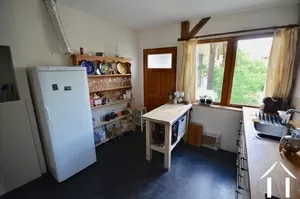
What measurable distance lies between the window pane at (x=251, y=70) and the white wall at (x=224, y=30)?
0.28m

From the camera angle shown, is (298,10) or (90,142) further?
(90,142)

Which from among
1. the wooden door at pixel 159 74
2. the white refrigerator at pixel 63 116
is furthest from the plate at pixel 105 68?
the wooden door at pixel 159 74

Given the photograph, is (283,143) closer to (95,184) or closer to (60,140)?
(95,184)

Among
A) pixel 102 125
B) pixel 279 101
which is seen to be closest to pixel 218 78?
pixel 279 101

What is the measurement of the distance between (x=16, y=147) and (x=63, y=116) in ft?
2.39

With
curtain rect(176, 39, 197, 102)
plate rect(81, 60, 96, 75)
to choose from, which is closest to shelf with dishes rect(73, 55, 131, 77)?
plate rect(81, 60, 96, 75)

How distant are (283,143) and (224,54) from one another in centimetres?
194

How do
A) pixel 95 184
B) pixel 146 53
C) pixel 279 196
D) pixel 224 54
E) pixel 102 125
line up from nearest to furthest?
1. pixel 279 196
2. pixel 95 184
3. pixel 224 54
4. pixel 102 125
5. pixel 146 53

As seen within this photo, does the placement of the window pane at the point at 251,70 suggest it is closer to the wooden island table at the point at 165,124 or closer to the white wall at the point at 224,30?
the white wall at the point at 224,30

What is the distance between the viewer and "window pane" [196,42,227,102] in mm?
2723

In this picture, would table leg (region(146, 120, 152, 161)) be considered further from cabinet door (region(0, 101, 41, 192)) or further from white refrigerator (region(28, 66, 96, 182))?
cabinet door (region(0, 101, 41, 192))

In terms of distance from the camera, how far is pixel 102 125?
9.82ft

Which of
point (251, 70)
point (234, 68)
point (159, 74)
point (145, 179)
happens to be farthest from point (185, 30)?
point (145, 179)

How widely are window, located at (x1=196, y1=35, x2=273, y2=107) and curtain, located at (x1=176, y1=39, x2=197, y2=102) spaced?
0.17 meters
